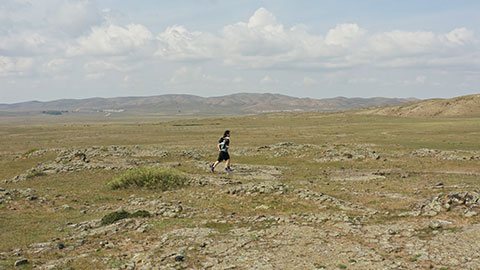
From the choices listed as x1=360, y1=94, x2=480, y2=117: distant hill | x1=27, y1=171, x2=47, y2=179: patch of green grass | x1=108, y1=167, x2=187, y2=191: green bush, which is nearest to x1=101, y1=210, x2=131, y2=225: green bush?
x1=108, y1=167, x2=187, y2=191: green bush

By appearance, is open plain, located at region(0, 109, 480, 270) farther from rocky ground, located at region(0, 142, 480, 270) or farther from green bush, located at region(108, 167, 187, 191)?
green bush, located at region(108, 167, 187, 191)

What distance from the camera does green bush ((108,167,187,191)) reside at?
20828 millimetres

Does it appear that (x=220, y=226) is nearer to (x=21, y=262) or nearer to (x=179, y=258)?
(x=179, y=258)

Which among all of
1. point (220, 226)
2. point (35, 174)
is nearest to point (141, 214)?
point (220, 226)

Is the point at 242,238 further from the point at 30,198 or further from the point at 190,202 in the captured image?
the point at 30,198

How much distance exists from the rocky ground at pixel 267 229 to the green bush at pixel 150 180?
3.27 feet

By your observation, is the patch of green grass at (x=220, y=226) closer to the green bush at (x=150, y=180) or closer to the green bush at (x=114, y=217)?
the green bush at (x=114, y=217)

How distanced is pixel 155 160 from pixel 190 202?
16947 millimetres

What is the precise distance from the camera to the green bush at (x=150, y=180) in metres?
20.8

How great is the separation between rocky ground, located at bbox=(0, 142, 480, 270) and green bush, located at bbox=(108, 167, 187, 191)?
100 centimetres

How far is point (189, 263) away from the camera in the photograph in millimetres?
9625

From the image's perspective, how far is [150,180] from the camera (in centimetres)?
2098


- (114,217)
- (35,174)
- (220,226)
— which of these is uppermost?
(114,217)

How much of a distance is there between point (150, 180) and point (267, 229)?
10.7 meters
